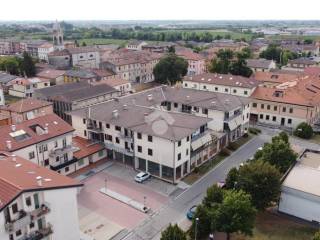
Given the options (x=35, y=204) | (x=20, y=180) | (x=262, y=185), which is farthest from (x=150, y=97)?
(x=35, y=204)

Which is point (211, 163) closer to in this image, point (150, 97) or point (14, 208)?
point (150, 97)

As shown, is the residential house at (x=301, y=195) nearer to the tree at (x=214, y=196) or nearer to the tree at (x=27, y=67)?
the tree at (x=214, y=196)

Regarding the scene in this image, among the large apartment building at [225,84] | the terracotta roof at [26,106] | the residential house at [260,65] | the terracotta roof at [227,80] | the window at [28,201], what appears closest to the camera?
the window at [28,201]

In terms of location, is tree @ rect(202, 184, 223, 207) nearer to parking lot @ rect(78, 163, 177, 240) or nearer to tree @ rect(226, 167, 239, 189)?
tree @ rect(226, 167, 239, 189)

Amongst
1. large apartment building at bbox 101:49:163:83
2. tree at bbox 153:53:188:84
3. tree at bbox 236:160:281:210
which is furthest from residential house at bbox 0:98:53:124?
large apartment building at bbox 101:49:163:83

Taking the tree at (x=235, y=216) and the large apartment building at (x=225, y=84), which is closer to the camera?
the tree at (x=235, y=216)

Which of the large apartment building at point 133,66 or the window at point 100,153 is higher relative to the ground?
the large apartment building at point 133,66

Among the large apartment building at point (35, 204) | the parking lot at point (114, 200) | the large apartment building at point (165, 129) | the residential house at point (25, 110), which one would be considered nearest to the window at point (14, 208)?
the large apartment building at point (35, 204)

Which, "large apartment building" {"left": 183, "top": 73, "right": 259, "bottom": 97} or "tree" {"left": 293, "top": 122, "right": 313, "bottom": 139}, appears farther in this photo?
"large apartment building" {"left": 183, "top": 73, "right": 259, "bottom": 97}
